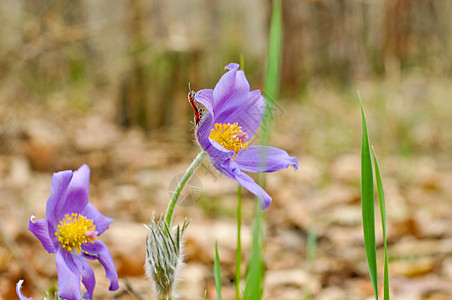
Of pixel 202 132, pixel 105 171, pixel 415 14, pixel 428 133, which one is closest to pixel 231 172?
pixel 202 132

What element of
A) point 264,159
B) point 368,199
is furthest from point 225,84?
point 368,199

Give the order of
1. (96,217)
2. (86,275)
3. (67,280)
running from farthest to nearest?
(96,217)
(86,275)
(67,280)

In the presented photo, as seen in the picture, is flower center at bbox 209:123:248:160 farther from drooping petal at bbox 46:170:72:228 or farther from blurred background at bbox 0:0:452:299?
drooping petal at bbox 46:170:72:228

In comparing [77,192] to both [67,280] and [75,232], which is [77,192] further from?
[67,280]

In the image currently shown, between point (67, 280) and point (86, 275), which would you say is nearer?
point (67, 280)

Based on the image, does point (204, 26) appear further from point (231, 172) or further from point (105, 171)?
point (231, 172)

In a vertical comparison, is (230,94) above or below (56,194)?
above
